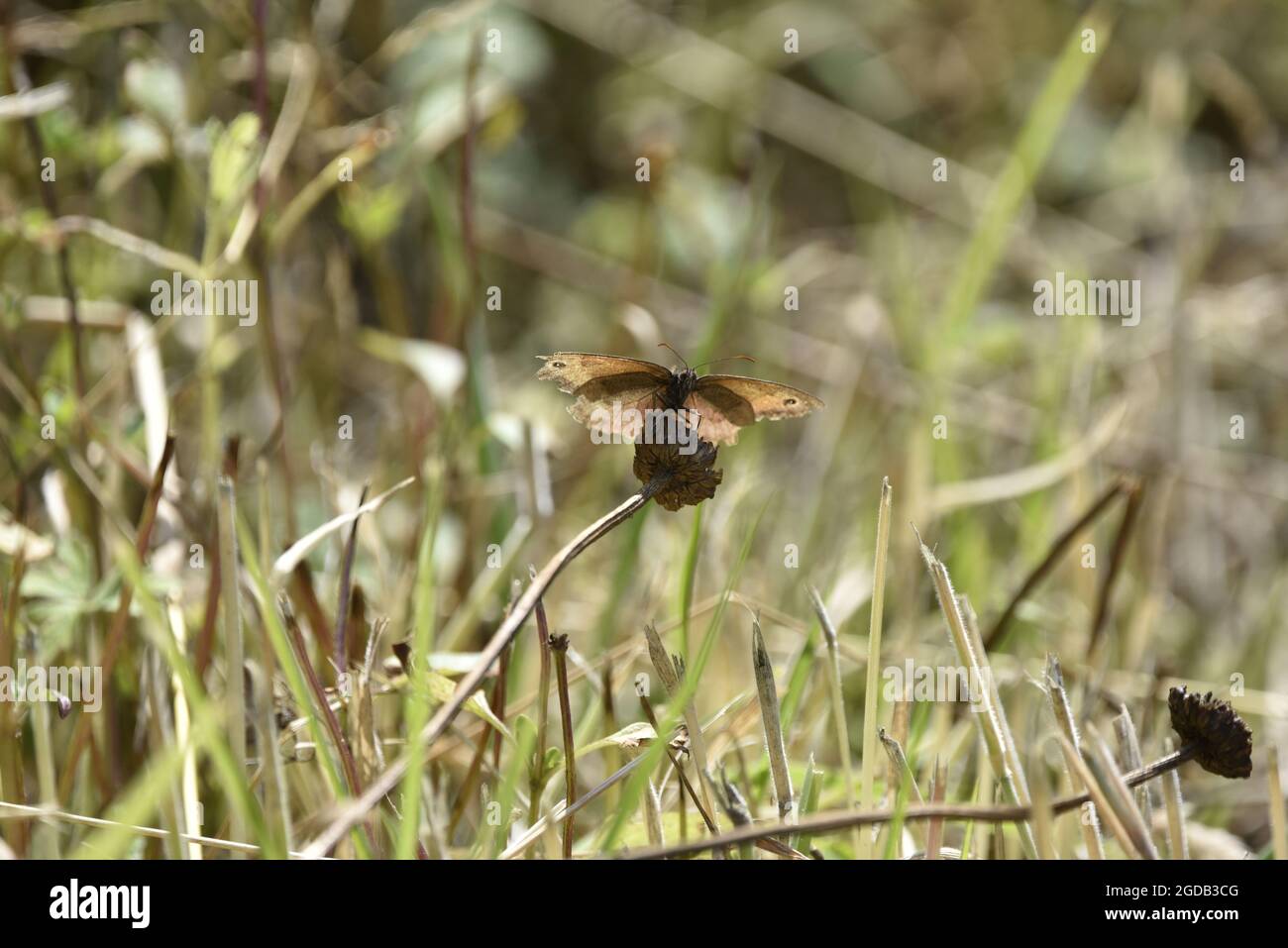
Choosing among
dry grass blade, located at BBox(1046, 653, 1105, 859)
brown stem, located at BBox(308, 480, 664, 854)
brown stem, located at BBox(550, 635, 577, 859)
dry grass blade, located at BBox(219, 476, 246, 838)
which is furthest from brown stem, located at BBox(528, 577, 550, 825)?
dry grass blade, located at BBox(1046, 653, 1105, 859)

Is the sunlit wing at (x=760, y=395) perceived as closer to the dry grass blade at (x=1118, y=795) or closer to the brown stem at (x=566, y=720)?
the brown stem at (x=566, y=720)

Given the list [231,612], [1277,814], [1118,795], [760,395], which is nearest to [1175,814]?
[1277,814]

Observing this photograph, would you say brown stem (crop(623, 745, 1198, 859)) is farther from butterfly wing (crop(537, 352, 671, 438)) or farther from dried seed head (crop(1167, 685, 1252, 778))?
butterfly wing (crop(537, 352, 671, 438))

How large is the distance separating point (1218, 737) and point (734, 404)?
1.43 ft

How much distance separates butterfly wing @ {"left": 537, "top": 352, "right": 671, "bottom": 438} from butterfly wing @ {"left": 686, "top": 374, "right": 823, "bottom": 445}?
4 cm

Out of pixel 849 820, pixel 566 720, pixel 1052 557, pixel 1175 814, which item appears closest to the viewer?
pixel 849 820

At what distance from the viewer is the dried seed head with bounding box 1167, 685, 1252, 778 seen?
31.2 inches

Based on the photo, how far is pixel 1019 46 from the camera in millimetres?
3770

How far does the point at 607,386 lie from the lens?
0.92 metres

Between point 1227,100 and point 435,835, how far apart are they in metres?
2.52

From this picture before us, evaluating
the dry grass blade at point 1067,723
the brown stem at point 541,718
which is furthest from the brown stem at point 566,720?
the dry grass blade at point 1067,723

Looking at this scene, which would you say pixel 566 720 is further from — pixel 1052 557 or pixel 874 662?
pixel 1052 557

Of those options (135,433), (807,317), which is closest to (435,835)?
(135,433)
